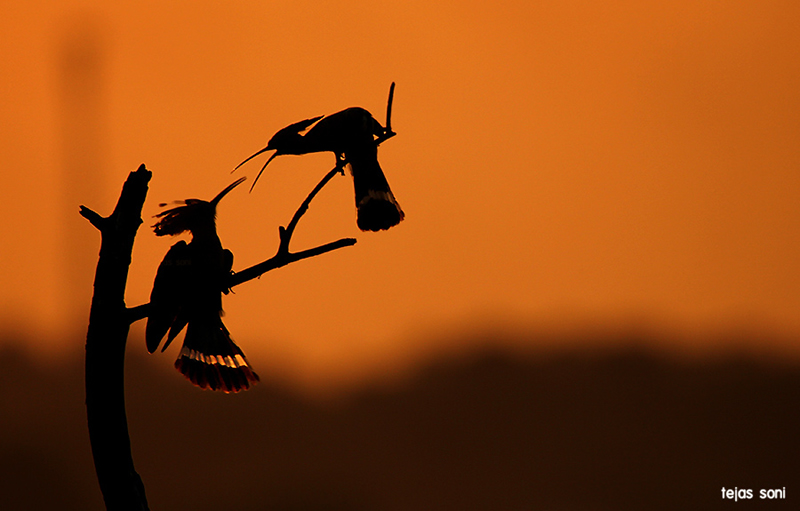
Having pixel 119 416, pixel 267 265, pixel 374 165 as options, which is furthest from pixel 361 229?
pixel 119 416

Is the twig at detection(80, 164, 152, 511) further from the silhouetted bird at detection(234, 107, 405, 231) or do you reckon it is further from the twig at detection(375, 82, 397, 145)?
the twig at detection(375, 82, 397, 145)

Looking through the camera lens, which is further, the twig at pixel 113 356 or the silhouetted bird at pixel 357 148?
the silhouetted bird at pixel 357 148

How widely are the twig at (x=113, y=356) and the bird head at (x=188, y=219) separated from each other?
64 centimetres

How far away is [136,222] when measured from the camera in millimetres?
2070

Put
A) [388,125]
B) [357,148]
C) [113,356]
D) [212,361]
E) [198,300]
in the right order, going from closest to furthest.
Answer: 1. [113,356]
2. [388,125]
3. [357,148]
4. [198,300]
5. [212,361]

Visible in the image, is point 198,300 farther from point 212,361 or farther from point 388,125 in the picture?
point 388,125

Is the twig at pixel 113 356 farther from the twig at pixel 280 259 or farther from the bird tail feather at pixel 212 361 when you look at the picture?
the bird tail feather at pixel 212 361

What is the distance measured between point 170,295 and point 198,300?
0.40 feet

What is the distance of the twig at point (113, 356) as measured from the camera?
1.93 m

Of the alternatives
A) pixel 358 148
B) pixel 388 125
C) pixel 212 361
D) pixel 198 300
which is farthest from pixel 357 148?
pixel 212 361

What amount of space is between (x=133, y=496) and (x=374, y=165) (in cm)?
124

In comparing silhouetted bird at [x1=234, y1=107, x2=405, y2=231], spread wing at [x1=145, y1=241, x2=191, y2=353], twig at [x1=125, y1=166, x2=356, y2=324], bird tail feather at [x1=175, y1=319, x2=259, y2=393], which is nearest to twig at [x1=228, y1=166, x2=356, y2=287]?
twig at [x1=125, y1=166, x2=356, y2=324]

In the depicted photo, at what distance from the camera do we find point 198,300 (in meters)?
2.48

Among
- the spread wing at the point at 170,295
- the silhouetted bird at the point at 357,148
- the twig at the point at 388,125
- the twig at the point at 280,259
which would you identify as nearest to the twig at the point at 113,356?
the twig at the point at 280,259
